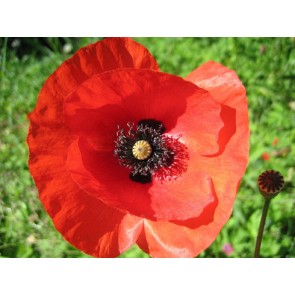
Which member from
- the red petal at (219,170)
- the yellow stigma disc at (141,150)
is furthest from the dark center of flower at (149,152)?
the red petal at (219,170)

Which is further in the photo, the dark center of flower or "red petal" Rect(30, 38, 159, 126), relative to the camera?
the dark center of flower

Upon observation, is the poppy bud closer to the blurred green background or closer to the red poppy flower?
the red poppy flower

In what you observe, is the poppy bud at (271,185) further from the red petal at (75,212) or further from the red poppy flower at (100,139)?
the red petal at (75,212)

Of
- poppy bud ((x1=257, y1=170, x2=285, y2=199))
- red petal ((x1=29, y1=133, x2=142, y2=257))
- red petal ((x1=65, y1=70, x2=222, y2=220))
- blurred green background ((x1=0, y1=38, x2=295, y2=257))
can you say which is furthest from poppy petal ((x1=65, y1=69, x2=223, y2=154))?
blurred green background ((x1=0, y1=38, x2=295, y2=257))

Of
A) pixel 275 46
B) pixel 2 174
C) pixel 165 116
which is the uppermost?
pixel 275 46
